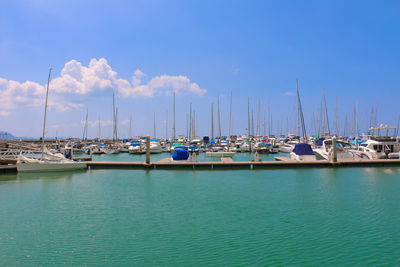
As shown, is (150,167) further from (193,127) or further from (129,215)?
(193,127)

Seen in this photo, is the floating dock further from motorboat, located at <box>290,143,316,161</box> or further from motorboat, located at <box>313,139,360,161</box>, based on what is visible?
motorboat, located at <box>290,143,316,161</box>

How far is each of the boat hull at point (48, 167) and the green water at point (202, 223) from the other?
6.48 metres

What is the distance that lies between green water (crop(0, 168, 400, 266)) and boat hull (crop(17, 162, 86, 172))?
21.2ft

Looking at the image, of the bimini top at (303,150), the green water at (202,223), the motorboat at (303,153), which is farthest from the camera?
the bimini top at (303,150)

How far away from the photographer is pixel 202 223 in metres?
13.6

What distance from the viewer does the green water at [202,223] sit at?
10062mm

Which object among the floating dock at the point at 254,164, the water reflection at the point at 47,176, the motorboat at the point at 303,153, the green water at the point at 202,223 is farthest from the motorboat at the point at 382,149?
the water reflection at the point at 47,176

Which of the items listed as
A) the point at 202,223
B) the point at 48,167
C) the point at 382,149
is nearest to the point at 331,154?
the point at 382,149

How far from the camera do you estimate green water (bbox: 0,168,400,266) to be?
1006 cm

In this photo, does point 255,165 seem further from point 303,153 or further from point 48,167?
point 48,167

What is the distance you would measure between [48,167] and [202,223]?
25.2 m

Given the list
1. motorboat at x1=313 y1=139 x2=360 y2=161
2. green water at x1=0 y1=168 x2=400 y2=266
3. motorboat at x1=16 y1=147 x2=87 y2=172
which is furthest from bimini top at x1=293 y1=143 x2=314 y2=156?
motorboat at x1=16 y1=147 x2=87 y2=172

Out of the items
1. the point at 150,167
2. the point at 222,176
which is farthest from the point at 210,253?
the point at 150,167

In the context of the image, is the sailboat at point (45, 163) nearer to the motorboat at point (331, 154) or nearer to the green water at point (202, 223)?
the green water at point (202, 223)
